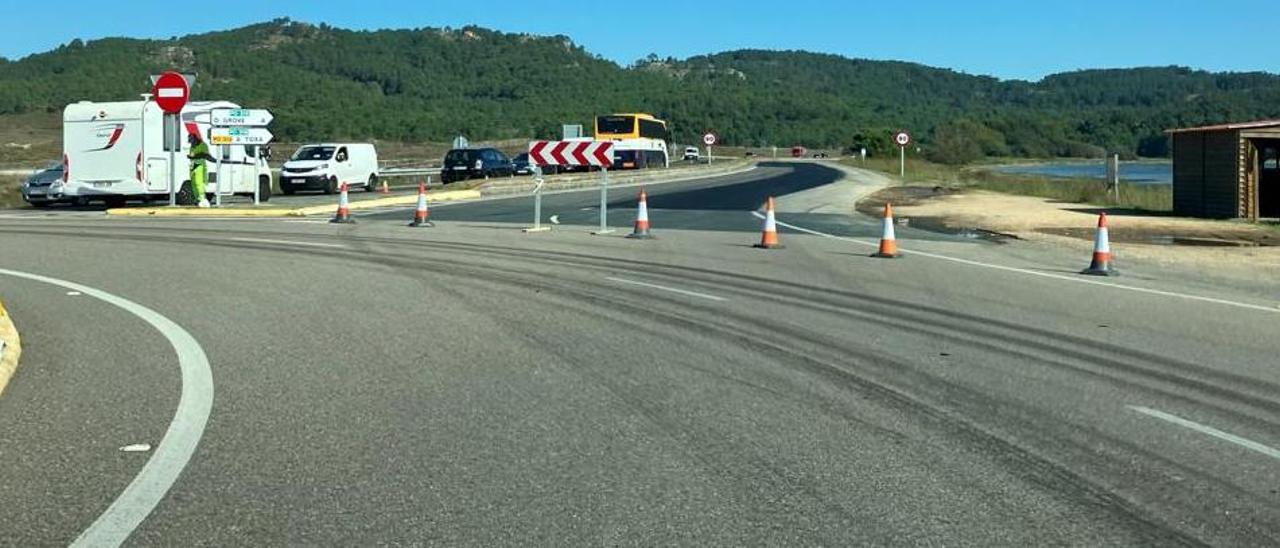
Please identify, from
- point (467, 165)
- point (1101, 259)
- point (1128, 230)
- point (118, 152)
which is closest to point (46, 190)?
point (118, 152)

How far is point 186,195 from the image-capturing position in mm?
30984

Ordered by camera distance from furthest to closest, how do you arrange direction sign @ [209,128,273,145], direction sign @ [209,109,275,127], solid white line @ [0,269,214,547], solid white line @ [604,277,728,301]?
1. direction sign @ [209,109,275,127]
2. direction sign @ [209,128,273,145]
3. solid white line @ [604,277,728,301]
4. solid white line @ [0,269,214,547]

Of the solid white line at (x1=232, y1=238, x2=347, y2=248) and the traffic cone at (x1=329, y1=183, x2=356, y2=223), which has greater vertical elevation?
the traffic cone at (x1=329, y1=183, x2=356, y2=223)

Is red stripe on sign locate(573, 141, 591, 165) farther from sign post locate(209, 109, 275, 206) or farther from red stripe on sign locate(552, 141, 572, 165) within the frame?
sign post locate(209, 109, 275, 206)

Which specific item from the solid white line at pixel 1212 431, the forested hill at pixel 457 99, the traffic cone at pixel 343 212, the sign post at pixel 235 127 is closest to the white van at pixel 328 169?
the sign post at pixel 235 127

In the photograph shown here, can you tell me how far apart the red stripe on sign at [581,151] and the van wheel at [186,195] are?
11.5 metres

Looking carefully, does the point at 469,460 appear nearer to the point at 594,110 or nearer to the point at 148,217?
the point at 148,217

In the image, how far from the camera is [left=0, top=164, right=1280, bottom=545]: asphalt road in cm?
542

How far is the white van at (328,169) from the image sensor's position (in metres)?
39.9

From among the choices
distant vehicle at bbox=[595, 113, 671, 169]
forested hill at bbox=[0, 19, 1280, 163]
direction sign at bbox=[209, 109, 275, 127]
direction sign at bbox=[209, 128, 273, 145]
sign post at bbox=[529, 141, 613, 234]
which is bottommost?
sign post at bbox=[529, 141, 613, 234]

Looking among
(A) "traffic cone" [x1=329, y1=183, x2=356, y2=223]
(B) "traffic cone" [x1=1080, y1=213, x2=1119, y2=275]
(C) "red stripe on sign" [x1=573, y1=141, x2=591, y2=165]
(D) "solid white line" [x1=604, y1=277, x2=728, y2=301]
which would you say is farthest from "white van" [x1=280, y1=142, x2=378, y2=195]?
(B) "traffic cone" [x1=1080, y1=213, x2=1119, y2=275]

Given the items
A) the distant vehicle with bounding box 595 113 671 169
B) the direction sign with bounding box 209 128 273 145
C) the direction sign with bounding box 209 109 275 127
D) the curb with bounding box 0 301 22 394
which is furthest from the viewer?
the distant vehicle with bounding box 595 113 671 169

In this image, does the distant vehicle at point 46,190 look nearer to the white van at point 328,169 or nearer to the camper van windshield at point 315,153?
the white van at point 328,169

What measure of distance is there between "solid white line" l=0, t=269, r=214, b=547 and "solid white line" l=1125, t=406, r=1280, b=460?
553 centimetres
